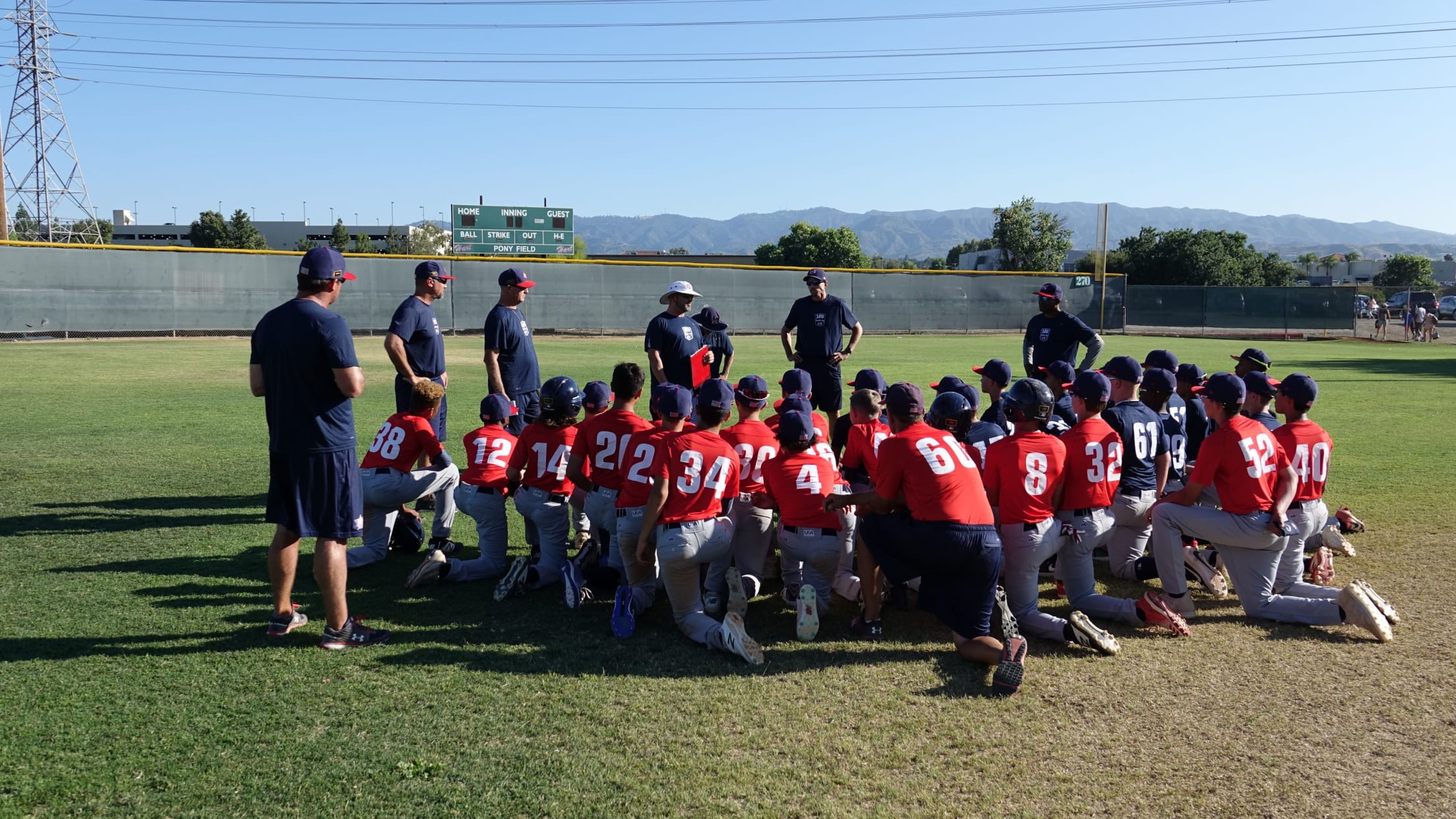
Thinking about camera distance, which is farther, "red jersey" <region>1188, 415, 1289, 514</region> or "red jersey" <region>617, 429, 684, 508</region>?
"red jersey" <region>617, 429, 684, 508</region>

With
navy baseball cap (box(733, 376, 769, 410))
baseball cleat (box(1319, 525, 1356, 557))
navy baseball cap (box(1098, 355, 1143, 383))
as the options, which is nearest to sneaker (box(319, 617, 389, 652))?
navy baseball cap (box(733, 376, 769, 410))

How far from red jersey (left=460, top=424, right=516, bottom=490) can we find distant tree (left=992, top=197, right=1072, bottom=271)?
246ft

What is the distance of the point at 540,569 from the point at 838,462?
280 cm

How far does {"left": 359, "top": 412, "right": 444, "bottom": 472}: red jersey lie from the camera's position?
668 cm

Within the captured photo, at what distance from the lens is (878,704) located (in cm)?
447

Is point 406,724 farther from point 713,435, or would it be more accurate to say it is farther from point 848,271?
point 848,271

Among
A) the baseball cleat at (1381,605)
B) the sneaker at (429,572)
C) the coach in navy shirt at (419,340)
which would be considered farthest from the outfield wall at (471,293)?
the baseball cleat at (1381,605)

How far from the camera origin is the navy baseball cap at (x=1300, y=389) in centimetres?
603

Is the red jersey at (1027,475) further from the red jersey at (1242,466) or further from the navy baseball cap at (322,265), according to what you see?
the navy baseball cap at (322,265)

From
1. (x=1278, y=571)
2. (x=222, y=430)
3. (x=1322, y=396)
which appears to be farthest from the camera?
(x=1322, y=396)

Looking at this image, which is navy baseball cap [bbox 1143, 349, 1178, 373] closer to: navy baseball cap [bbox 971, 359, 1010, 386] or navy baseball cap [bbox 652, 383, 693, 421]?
navy baseball cap [bbox 971, 359, 1010, 386]

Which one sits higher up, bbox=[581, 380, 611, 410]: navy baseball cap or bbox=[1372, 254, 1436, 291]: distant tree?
bbox=[1372, 254, 1436, 291]: distant tree

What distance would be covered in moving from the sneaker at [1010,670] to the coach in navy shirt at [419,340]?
4.55m

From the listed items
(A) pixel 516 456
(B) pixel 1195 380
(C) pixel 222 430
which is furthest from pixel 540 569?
(C) pixel 222 430
